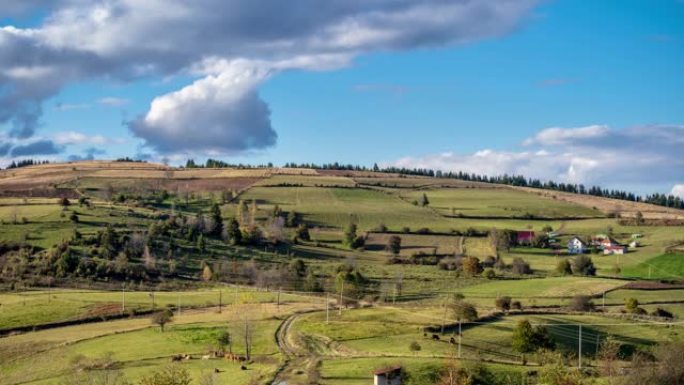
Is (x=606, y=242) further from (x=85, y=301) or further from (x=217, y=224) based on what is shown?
(x=85, y=301)

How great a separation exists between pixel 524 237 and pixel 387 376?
392ft

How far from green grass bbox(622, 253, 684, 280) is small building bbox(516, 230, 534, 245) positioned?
34537 millimetres

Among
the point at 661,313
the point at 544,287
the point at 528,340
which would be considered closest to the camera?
the point at 528,340

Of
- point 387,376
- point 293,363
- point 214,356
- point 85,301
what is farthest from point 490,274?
point 387,376

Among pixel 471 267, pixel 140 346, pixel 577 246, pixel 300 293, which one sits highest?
pixel 577 246

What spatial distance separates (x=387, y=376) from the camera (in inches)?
2596

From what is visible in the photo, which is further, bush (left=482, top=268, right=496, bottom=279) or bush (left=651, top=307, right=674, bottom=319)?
bush (left=482, top=268, right=496, bottom=279)

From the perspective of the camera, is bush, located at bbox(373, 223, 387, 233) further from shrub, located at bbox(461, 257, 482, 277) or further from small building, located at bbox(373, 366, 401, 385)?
small building, located at bbox(373, 366, 401, 385)

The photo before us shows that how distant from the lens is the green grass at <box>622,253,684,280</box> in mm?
133750

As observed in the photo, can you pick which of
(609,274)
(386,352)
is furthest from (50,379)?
(609,274)

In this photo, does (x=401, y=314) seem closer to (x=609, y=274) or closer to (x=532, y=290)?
(x=532, y=290)

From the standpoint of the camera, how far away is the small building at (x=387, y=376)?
65250mm

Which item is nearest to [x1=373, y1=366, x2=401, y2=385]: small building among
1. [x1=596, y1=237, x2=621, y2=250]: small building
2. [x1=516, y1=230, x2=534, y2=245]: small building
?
[x1=596, y1=237, x2=621, y2=250]: small building

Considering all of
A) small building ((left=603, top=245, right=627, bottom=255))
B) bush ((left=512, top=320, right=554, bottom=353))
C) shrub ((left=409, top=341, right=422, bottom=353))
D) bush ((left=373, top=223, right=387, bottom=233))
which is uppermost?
bush ((left=373, top=223, right=387, bottom=233))
